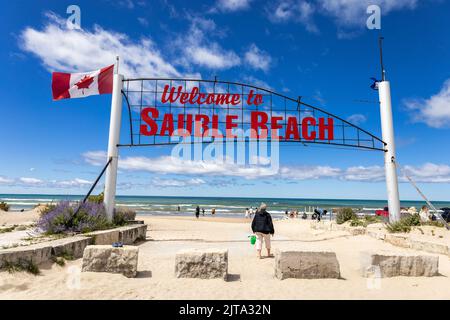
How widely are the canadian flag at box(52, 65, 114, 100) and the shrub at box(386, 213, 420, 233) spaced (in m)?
14.9

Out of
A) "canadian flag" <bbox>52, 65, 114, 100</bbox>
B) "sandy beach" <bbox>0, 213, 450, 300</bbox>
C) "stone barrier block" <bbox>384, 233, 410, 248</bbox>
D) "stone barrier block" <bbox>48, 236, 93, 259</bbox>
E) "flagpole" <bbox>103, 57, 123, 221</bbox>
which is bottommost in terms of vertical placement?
"sandy beach" <bbox>0, 213, 450, 300</bbox>

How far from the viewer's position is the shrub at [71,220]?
36.7 feet

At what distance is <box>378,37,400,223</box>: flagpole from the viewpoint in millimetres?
16109

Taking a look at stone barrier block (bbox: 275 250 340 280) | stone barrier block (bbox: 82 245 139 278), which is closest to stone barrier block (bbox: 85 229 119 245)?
stone barrier block (bbox: 82 245 139 278)

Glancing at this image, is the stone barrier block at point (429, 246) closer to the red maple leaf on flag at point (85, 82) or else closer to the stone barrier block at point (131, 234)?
the stone barrier block at point (131, 234)

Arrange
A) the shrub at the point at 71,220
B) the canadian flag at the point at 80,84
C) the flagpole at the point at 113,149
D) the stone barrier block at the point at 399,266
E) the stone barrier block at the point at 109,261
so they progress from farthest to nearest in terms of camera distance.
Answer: the canadian flag at the point at 80,84, the flagpole at the point at 113,149, the shrub at the point at 71,220, the stone barrier block at the point at 399,266, the stone barrier block at the point at 109,261

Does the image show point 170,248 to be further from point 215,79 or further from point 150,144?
point 215,79

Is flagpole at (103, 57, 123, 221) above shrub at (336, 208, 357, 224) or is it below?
above

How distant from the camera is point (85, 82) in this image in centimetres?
1455

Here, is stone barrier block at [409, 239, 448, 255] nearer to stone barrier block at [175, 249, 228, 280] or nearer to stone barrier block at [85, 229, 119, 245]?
stone barrier block at [175, 249, 228, 280]

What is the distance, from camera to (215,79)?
53.0 ft

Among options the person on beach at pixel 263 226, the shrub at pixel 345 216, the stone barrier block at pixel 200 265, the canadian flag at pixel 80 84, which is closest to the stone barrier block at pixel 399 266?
the person on beach at pixel 263 226

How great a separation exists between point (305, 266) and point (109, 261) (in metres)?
4.35

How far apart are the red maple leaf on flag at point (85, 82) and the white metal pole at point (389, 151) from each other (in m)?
14.7
